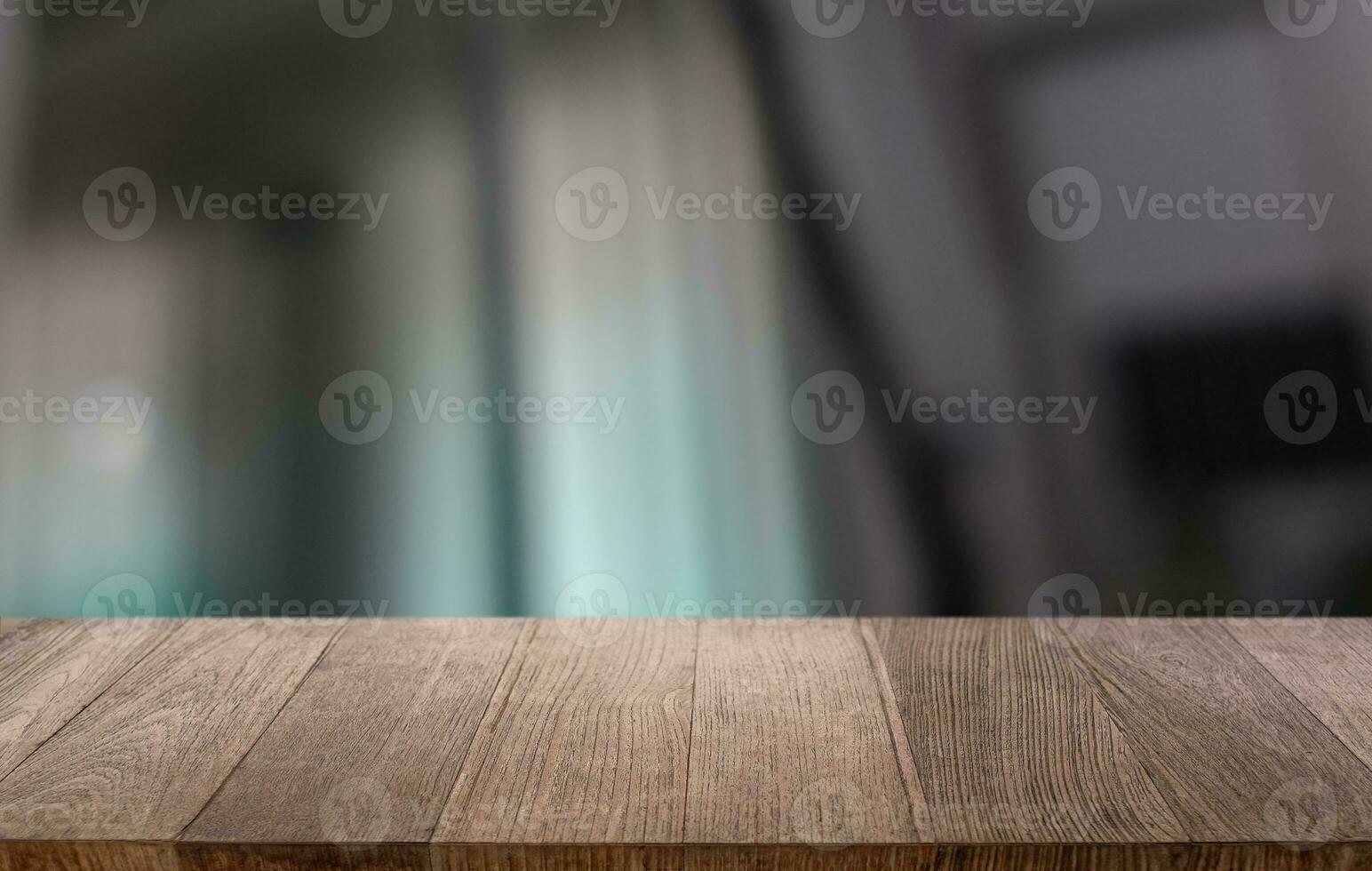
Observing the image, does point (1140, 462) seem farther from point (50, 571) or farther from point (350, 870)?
point (50, 571)

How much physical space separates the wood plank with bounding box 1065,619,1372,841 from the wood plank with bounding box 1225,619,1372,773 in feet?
0.06

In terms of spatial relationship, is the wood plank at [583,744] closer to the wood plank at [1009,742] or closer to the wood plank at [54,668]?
the wood plank at [1009,742]

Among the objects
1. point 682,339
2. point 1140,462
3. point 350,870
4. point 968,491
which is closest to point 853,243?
point 682,339

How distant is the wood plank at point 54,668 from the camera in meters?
1.27

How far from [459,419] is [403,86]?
1.44ft

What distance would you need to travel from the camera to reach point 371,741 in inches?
48.3

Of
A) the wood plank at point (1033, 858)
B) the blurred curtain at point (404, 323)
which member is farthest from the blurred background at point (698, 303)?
the wood plank at point (1033, 858)

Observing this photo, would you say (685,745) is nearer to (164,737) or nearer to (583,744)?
(583,744)

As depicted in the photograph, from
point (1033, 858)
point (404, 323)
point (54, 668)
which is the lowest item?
point (1033, 858)

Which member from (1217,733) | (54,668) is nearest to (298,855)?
(54,668)

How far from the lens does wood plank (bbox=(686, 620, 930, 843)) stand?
1.06 m

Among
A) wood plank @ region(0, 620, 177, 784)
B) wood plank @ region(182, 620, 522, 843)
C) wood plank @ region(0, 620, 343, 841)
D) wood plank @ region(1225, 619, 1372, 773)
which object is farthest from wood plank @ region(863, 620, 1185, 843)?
wood plank @ region(0, 620, 177, 784)

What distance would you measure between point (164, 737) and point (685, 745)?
1.79ft

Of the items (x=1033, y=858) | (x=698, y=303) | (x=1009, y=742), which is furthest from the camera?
(x=698, y=303)
